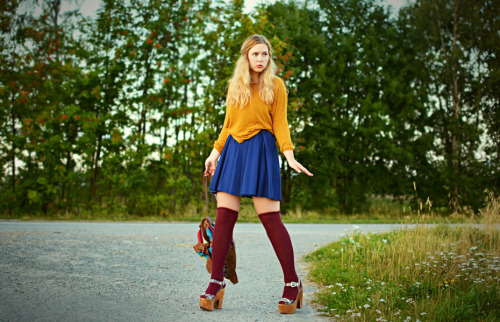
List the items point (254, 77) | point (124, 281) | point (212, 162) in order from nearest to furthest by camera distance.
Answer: point (254, 77) → point (212, 162) → point (124, 281)

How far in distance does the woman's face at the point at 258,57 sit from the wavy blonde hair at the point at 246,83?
0.03 m

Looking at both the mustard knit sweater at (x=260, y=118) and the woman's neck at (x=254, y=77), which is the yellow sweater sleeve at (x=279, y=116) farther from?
the woman's neck at (x=254, y=77)

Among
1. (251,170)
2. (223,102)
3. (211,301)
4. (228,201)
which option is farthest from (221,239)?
(223,102)

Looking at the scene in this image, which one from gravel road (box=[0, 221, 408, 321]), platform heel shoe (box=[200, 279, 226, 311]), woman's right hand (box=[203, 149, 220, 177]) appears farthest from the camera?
woman's right hand (box=[203, 149, 220, 177])

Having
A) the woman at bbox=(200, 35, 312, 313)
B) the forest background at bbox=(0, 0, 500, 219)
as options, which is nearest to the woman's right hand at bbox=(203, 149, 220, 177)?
the woman at bbox=(200, 35, 312, 313)

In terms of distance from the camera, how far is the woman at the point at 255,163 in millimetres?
3250

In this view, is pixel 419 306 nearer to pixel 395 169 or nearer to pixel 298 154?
pixel 298 154

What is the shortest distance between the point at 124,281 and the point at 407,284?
2.63 m

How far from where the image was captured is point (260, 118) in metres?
3.32

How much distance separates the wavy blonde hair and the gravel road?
1.63 m

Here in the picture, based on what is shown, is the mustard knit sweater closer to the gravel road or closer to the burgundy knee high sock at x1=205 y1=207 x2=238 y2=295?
the burgundy knee high sock at x1=205 y1=207 x2=238 y2=295

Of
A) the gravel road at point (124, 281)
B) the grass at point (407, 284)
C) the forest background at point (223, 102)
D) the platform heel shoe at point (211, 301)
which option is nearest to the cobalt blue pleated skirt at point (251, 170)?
the platform heel shoe at point (211, 301)

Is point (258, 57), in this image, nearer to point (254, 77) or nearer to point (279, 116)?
point (254, 77)

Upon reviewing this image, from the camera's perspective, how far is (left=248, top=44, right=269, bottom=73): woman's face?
3.36 m
